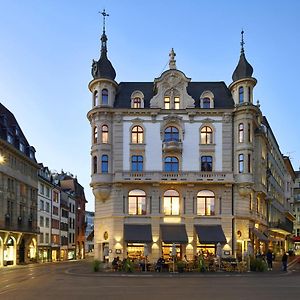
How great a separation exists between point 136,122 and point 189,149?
6.33 metres

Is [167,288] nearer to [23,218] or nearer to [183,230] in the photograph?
[183,230]

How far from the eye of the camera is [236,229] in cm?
5716

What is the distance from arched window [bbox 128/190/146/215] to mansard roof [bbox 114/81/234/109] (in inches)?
375

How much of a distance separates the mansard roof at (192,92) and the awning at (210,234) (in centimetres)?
1294

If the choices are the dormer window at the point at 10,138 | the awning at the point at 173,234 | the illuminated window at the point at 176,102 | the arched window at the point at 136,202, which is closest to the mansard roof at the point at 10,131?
the dormer window at the point at 10,138

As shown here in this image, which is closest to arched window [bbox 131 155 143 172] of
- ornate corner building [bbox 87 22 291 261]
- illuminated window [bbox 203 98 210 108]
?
ornate corner building [bbox 87 22 291 261]

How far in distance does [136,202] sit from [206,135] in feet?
33.8

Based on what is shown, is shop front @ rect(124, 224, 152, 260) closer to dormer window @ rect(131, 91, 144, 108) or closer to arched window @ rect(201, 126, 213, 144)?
arched window @ rect(201, 126, 213, 144)

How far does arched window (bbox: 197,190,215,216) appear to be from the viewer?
2243 inches

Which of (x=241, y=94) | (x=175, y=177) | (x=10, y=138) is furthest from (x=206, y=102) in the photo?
(x=10, y=138)

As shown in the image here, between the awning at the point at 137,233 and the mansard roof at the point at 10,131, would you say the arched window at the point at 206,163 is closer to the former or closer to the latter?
the awning at the point at 137,233

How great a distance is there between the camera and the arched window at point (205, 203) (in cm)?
5697

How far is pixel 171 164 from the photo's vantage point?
57938mm

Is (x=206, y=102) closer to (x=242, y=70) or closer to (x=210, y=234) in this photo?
(x=242, y=70)
